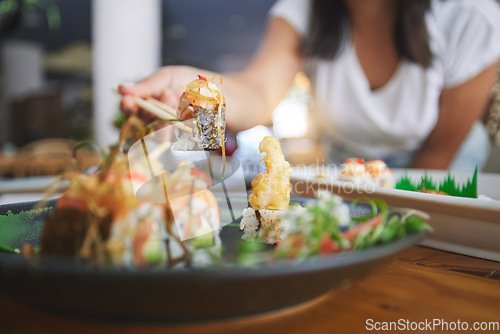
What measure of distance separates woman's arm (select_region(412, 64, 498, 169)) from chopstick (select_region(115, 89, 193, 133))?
6.59 ft

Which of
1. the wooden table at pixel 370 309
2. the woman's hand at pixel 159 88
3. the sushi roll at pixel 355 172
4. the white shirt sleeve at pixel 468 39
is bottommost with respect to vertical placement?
the wooden table at pixel 370 309

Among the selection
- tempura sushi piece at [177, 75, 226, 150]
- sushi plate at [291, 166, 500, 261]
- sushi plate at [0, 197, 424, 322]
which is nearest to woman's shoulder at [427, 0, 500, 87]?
sushi plate at [291, 166, 500, 261]

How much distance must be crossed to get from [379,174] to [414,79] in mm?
1139

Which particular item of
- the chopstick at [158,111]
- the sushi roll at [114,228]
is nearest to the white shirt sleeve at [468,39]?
the chopstick at [158,111]

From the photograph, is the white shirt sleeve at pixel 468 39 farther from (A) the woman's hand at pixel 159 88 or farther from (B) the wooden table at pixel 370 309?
(A) the woman's hand at pixel 159 88

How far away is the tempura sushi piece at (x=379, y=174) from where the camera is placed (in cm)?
107

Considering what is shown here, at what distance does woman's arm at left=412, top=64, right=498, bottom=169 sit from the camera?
2145mm

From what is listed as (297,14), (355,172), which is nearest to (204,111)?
(355,172)

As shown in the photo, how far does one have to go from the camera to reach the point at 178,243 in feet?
1.35

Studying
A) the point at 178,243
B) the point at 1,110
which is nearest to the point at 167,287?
the point at 178,243

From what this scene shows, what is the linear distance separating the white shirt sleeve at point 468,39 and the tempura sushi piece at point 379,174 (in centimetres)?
126

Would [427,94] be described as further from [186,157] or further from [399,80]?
[186,157]

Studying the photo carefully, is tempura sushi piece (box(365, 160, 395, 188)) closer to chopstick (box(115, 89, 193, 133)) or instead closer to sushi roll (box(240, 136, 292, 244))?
sushi roll (box(240, 136, 292, 244))

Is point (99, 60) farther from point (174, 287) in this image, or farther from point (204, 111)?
point (174, 287)
